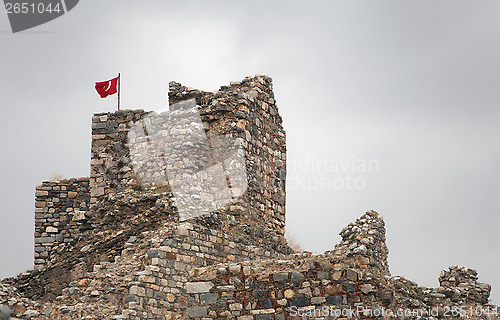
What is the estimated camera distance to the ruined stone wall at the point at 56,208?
28016 millimetres

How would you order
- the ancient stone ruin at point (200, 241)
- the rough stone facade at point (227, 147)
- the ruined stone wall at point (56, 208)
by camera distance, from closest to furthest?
the ancient stone ruin at point (200, 241) < the rough stone facade at point (227, 147) < the ruined stone wall at point (56, 208)

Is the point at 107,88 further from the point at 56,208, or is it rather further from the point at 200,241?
the point at 200,241

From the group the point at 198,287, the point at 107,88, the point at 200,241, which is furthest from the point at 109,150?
the point at 198,287

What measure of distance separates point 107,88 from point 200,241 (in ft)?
29.4

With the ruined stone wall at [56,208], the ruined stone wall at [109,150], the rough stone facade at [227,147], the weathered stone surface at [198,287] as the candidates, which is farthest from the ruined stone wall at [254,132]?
the weathered stone surface at [198,287]

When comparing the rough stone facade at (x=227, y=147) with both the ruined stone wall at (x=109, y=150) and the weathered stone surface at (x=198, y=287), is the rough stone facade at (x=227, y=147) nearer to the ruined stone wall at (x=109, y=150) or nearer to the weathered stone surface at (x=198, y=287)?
the ruined stone wall at (x=109, y=150)

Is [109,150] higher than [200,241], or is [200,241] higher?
[109,150]

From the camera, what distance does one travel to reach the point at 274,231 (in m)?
24.3

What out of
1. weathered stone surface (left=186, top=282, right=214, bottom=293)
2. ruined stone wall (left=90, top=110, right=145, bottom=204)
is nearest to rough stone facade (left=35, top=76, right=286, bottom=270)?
ruined stone wall (left=90, top=110, right=145, bottom=204)

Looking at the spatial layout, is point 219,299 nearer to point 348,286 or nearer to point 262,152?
point 348,286

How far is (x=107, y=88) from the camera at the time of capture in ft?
93.5

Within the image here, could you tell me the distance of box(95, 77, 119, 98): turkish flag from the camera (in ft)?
93.3

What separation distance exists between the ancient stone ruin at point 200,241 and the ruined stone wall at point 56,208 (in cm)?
3

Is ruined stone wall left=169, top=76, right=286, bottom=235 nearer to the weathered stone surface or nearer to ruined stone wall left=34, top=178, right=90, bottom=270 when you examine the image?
ruined stone wall left=34, top=178, right=90, bottom=270
